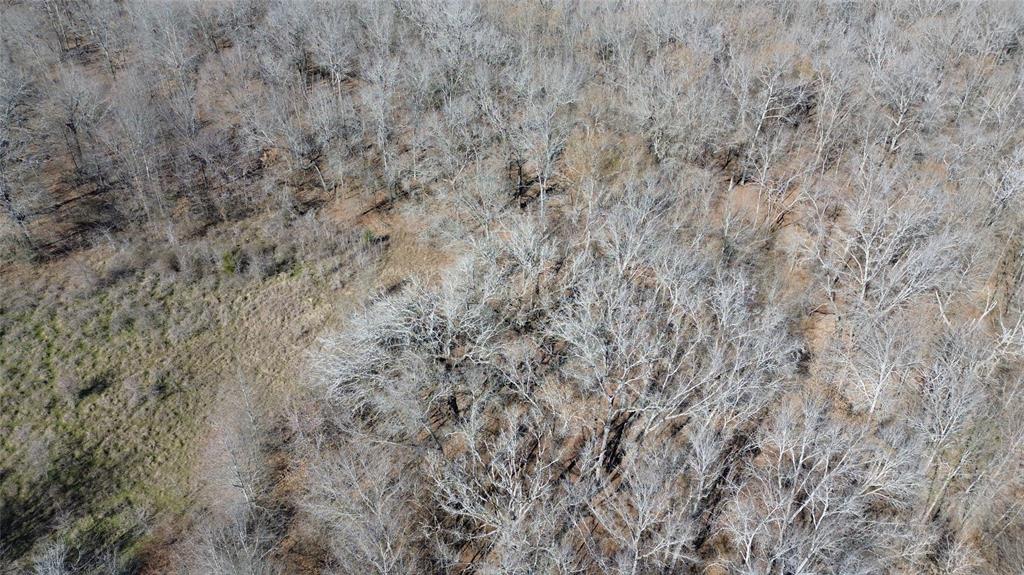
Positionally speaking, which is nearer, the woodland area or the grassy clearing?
the woodland area

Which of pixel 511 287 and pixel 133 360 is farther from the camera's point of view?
pixel 511 287

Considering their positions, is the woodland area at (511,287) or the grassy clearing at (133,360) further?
the grassy clearing at (133,360)

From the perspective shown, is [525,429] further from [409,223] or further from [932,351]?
[932,351]

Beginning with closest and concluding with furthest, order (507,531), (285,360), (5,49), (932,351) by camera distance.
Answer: (507,531), (932,351), (285,360), (5,49)

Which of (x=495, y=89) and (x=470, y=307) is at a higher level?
(x=495, y=89)

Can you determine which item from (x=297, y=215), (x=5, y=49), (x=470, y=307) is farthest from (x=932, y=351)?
(x=5, y=49)

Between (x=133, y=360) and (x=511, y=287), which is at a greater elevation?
(x=511, y=287)

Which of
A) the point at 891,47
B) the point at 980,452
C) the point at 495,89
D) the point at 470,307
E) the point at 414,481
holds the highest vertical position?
the point at 891,47

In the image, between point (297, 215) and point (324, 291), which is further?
point (297, 215)
